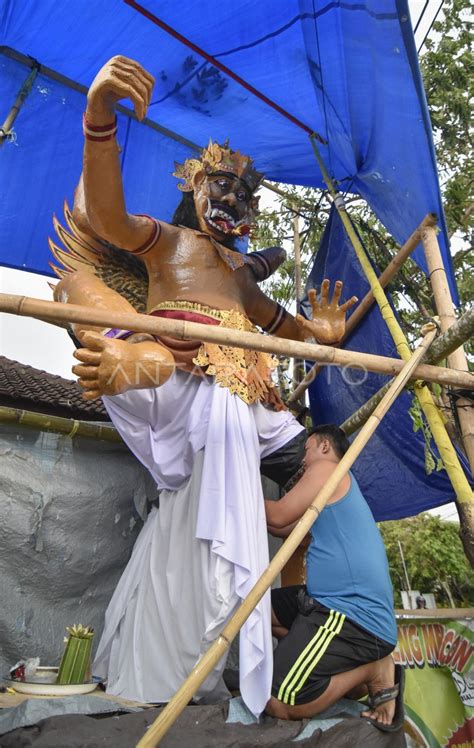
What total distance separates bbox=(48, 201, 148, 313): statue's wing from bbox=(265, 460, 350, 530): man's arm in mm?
1255

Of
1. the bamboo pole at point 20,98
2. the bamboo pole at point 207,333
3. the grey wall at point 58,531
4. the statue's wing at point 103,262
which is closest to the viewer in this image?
the bamboo pole at point 207,333

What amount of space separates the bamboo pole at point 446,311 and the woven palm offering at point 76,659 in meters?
1.75

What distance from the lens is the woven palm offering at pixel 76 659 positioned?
7.63 feet

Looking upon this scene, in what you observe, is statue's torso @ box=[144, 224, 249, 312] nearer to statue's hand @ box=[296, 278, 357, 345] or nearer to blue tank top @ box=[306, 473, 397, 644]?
statue's hand @ box=[296, 278, 357, 345]

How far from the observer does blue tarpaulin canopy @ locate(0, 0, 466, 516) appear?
285 cm

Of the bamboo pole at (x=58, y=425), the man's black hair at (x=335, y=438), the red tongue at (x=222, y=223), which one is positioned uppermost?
the red tongue at (x=222, y=223)

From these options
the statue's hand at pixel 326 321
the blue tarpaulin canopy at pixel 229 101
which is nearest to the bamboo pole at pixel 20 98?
the blue tarpaulin canopy at pixel 229 101

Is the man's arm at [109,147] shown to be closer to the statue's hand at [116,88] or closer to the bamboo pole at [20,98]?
the statue's hand at [116,88]

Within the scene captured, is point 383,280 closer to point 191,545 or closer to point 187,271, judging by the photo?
point 187,271

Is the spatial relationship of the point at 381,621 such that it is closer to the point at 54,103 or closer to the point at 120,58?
the point at 120,58

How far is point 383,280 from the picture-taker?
342 cm

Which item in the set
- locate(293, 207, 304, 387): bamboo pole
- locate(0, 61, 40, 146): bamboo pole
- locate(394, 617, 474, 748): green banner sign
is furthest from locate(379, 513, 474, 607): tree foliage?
locate(0, 61, 40, 146): bamboo pole

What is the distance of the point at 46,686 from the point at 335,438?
5.27 feet

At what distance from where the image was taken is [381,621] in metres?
2.23
